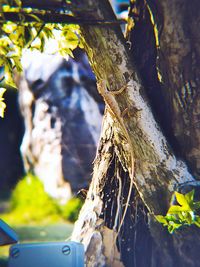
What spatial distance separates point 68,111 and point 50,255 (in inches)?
200

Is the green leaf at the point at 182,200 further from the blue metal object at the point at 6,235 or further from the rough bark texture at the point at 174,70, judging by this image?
the blue metal object at the point at 6,235

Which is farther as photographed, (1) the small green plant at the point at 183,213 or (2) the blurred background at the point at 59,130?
(2) the blurred background at the point at 59,130

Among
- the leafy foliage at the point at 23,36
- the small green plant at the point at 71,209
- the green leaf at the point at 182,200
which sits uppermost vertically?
the leafy foliage at the point at 23,36

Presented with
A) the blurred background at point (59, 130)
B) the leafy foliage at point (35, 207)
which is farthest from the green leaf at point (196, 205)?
the leafy foliage at point (35, 207)

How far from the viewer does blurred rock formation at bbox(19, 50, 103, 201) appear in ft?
22.7

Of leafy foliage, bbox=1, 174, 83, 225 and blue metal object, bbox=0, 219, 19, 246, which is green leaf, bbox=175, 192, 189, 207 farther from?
leafy foliage, bbox=1, 174, 83, 225

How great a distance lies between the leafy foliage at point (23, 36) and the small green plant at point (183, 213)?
888 mm

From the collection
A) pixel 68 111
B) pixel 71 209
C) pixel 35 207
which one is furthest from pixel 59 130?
pixel 35 207

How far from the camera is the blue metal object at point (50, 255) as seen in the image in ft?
6.30

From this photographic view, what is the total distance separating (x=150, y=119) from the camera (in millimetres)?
2215

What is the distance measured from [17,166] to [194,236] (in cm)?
744

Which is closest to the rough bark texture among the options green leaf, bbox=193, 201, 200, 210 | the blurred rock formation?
green leaf, bbox=193, 201, 200, 210

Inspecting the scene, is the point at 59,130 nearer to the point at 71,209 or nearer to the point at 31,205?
the point at 71,209

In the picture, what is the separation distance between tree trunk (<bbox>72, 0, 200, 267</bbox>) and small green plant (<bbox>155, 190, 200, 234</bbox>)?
0.14 metres
